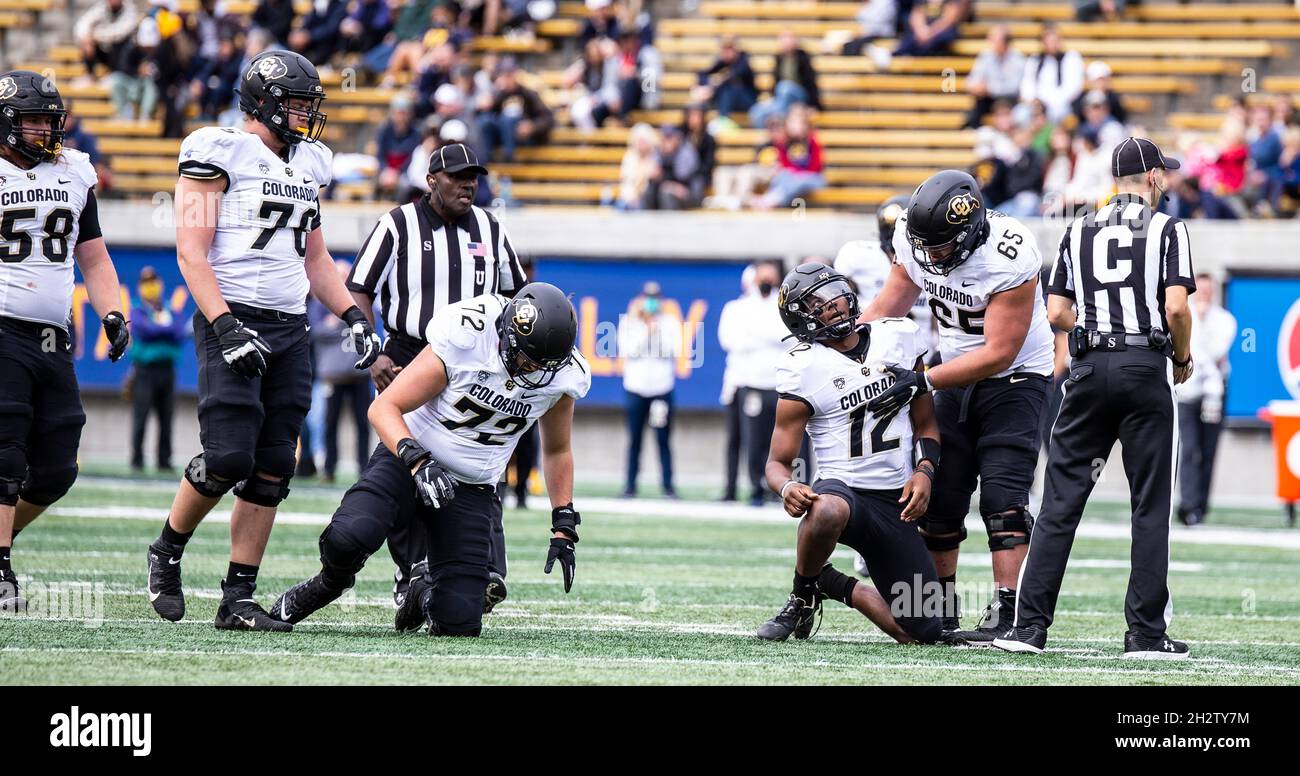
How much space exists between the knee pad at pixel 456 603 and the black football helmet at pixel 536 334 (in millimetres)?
691

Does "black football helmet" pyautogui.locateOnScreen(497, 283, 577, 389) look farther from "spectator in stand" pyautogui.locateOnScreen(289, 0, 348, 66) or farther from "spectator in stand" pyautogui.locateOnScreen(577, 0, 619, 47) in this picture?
"spectator in stand" pyautogui.locateOnScreen(289, 0, 348, 66)

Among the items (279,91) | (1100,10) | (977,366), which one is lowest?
(977,366)

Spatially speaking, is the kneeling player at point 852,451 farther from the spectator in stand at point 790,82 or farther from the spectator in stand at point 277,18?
the spectator in stand at point 277,18

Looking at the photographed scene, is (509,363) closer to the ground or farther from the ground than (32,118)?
closer to the ground

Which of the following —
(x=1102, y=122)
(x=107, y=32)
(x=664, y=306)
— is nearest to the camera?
(x=1102, y=122)

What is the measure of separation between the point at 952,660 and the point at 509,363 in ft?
5.60

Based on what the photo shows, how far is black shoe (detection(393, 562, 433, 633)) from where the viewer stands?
5855 millimetres

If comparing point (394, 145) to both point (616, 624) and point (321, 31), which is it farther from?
point (616, 624)

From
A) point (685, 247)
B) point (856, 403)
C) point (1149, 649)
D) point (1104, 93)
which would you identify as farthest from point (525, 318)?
point (1104, 93)

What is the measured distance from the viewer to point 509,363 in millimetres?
5680

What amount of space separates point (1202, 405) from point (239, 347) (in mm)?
8824

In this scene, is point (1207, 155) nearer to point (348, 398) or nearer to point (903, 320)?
point (348, 398)

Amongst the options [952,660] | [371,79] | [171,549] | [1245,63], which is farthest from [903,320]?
[371,79]

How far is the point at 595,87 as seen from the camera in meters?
18.0
